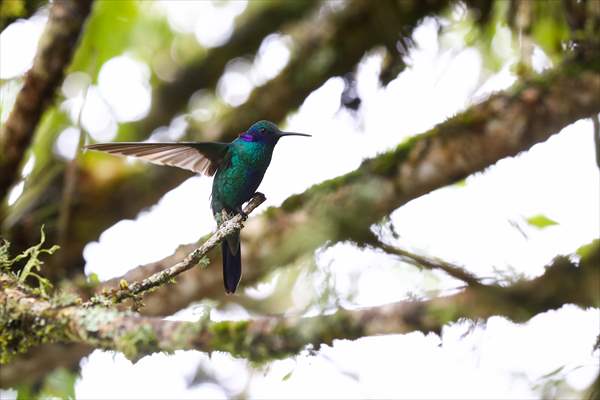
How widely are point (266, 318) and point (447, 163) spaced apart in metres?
1.77

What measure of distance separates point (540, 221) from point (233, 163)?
98.4 inches

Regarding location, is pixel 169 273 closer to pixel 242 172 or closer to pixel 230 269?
pixel 230 269

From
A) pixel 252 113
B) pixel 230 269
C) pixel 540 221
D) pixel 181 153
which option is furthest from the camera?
pixel 252 113

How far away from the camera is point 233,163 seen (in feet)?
10.5

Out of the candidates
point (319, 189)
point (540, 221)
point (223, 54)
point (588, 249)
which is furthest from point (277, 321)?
point (223, 54)

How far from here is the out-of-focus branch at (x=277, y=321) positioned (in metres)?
2.19

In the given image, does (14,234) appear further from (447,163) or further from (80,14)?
(447,163)

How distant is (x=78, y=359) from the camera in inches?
207

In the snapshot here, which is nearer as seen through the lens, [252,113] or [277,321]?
[277,321]

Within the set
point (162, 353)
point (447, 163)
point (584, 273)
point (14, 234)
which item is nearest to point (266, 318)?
point (162, 353)

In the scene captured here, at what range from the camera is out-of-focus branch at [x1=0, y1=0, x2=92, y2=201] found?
4191 millimetres

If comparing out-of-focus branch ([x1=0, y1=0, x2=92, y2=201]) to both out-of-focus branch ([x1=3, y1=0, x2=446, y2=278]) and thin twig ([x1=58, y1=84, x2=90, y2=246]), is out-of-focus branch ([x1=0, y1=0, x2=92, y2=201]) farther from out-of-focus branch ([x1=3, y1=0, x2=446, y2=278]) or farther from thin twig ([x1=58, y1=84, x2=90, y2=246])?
out-of-focus branch ([x1=3, y1=0, x2=446, y2=278])

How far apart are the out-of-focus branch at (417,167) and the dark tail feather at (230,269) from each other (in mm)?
924

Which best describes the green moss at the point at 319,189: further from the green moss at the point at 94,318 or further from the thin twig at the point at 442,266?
the green moss at the point at 94,318
